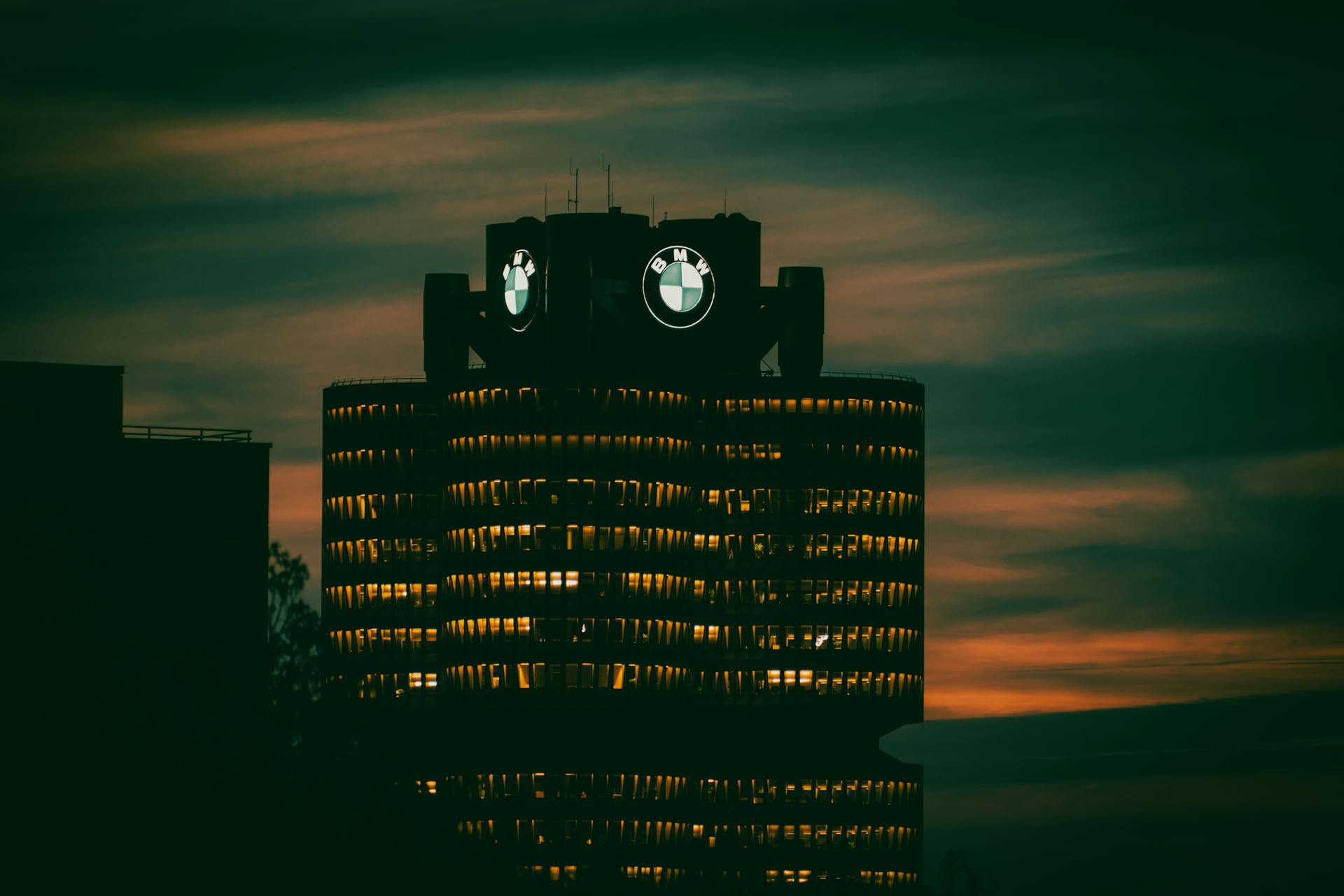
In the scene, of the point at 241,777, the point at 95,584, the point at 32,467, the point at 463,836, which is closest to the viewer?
the point at 241,777

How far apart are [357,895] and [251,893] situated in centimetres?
769

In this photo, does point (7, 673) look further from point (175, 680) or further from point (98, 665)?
point (175, 680)

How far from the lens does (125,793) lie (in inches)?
4235

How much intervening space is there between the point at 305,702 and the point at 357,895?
43.3 feet

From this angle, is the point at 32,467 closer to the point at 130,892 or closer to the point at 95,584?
the point at 95,584

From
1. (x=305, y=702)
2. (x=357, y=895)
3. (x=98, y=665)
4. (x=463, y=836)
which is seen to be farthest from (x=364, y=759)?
(x=463, y=836)

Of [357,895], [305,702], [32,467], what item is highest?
[32,467]

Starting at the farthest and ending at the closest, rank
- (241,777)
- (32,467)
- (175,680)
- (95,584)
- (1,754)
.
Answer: (32,467) → (175,680) → (95,584) → (241,777) → (1,754)

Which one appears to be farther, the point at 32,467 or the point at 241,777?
the point at 32,467

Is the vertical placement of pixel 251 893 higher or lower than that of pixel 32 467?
lower

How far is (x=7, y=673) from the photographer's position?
10831cm

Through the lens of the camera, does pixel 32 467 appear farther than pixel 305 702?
Yes

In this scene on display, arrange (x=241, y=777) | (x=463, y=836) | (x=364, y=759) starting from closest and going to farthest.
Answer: (x=241, y=777)
(x=364, y=759)
(x=463, y=836)

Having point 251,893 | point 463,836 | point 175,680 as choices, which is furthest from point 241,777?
point 463,836
